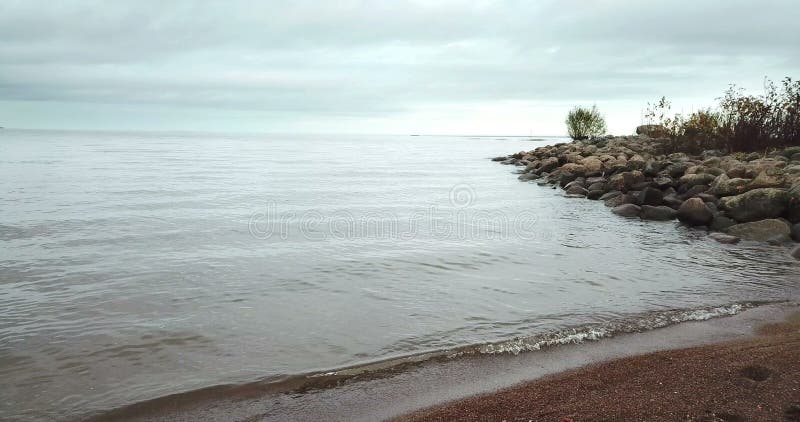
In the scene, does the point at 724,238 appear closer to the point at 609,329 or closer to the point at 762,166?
the point at 762,166

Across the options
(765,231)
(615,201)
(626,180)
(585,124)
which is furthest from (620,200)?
(585,124)

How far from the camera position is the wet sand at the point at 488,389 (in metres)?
4.82

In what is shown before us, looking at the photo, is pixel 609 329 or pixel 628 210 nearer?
pixel 609 329

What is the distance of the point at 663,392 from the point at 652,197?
14803 mm

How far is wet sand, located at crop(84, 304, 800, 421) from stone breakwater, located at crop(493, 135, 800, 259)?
7.99 m

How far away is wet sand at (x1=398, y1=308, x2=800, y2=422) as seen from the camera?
4453mm

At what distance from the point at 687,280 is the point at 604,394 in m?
6.04

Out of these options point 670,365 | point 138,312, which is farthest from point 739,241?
point 138,312

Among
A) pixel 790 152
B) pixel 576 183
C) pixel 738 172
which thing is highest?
pixel 790 152

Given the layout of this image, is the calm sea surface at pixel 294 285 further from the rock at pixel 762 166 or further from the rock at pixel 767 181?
the rock at pixel 762 166

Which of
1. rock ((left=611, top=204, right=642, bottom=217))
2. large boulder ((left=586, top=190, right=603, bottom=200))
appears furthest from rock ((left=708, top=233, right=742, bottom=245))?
large boulder ((left=586, top=190, right=603, bottom=200))

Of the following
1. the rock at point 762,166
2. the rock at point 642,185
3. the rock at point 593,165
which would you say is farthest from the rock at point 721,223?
the rock at point 593,165

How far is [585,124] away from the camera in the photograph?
2172 inches

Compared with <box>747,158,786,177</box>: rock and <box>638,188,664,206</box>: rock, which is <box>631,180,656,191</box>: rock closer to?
<box>638,188,664,206</box>: rock
